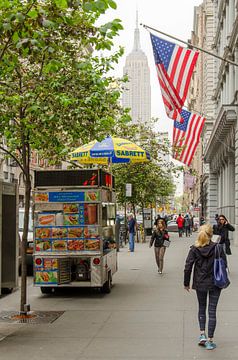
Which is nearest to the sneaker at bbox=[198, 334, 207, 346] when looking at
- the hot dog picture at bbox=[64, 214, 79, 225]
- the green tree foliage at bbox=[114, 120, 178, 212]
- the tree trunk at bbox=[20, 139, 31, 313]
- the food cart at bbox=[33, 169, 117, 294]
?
the tree trunk at bbox=[20, 139, 31, 313]

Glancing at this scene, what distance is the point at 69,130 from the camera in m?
12.5

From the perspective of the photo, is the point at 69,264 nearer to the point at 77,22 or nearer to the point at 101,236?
the point at 101,236

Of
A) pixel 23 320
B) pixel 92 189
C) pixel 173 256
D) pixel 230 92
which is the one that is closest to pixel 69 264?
pixel 92 189

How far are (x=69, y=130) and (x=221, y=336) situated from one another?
512 centimetres

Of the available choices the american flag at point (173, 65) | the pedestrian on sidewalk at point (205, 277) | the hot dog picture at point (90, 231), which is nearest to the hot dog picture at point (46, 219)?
the hot dog picture at point (90, 231)

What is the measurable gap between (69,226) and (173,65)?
7.46 metres

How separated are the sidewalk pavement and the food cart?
2.17ft

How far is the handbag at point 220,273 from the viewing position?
8.68 m

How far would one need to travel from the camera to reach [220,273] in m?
8.70

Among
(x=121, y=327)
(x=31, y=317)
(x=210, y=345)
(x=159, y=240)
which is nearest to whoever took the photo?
(x=210, y=345)

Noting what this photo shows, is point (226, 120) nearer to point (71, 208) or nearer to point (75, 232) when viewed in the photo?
point (71, 208)

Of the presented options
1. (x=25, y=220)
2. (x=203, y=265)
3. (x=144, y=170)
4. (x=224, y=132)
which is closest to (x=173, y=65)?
(x=25, y=220)

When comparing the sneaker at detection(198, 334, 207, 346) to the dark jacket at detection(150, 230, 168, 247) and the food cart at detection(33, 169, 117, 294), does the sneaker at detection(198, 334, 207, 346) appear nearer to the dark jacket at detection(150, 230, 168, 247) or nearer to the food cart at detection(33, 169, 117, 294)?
the food cart at detection(33, 169, 117, 294)

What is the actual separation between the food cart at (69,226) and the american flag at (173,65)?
254 inches
